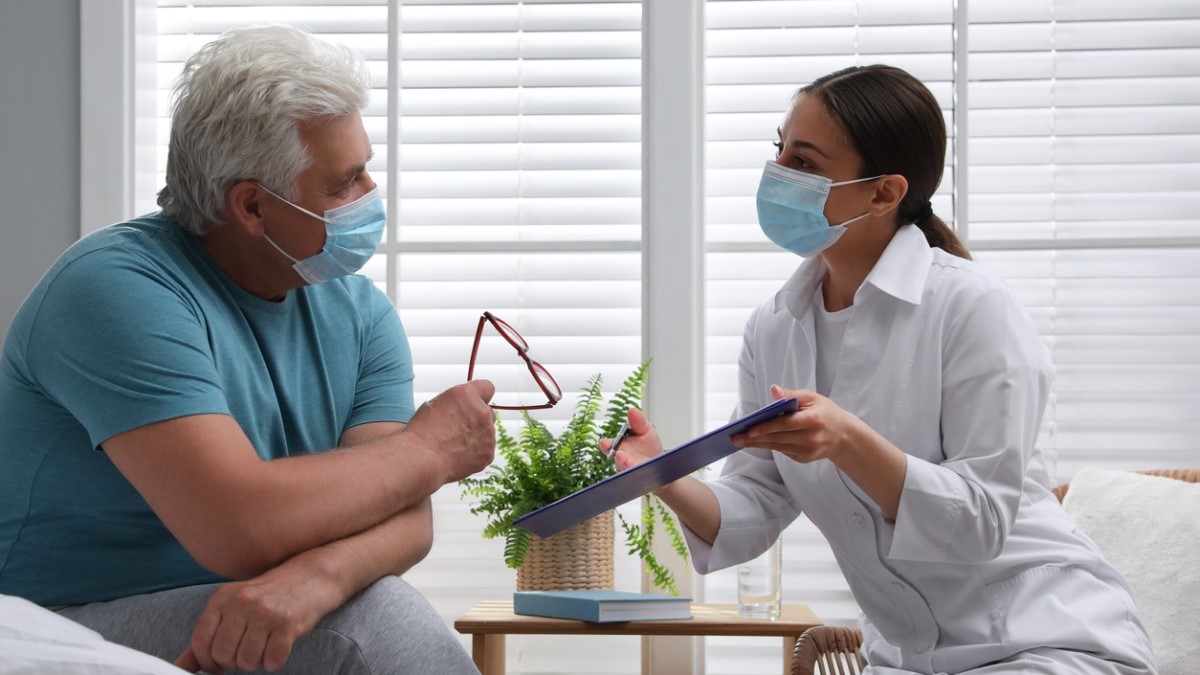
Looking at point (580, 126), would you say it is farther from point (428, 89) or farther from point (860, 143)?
point (860, 143)

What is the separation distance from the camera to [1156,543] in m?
2.01

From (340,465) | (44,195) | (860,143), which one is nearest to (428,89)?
(44,195)

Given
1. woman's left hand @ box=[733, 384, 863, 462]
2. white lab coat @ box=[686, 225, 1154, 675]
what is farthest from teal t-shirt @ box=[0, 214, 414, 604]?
white lab coat @ box=[686, 225, 1154, 675]

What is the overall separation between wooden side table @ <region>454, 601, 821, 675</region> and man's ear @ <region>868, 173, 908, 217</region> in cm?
88

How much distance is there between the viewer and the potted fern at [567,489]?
2.35m

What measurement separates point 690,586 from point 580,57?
134 cm

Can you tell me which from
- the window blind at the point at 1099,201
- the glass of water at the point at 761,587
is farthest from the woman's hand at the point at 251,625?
the window blind at the point at 1099,201

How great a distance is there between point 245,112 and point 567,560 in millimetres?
1227

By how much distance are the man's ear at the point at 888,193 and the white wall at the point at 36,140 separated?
2.00 metres

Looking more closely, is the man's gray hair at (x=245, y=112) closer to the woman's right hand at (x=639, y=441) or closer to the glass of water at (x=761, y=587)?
the woman's right hand at (x=639, y=441)

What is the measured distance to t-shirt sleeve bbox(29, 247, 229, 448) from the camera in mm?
1302

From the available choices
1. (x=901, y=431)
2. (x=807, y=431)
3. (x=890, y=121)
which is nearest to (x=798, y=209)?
(x=890, y=121)

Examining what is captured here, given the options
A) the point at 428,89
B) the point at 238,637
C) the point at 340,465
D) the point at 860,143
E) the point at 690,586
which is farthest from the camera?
the point at 428,89

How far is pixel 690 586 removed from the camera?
8.54 feet
